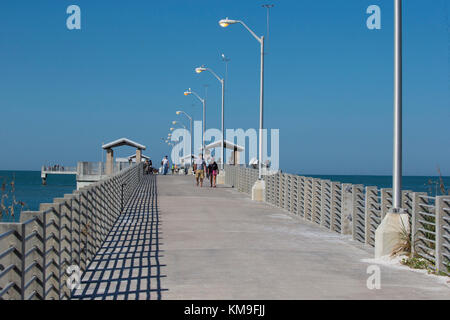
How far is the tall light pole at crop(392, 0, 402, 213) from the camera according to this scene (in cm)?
1154

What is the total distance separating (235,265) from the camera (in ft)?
33.8

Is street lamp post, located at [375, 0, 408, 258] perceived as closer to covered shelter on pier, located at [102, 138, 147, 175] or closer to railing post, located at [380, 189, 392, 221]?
railing post, located at [380, 189, 392, 221]

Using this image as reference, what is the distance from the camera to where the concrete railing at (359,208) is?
980cm

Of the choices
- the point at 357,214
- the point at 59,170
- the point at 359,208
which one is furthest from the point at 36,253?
the point at 59,170

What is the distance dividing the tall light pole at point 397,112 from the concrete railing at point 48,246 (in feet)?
18.6

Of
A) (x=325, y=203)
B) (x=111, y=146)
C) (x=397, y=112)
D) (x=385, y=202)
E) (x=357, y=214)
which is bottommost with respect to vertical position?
(x=357, y=214)

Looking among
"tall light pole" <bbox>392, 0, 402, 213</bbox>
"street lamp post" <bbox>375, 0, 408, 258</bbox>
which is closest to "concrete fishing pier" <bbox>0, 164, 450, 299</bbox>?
"street lamp post" <bbox>375, 0, 408, 258</bbox>

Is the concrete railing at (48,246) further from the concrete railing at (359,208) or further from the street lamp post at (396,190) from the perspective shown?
the concrete railing at (359,208)

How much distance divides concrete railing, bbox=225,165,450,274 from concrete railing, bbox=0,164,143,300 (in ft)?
18.6

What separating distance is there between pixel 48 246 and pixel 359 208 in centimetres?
871

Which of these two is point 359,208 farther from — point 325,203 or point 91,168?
point 91,168

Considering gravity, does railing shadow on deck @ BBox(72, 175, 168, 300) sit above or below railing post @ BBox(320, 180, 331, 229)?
below
